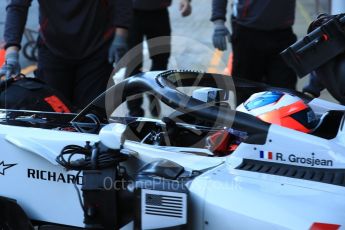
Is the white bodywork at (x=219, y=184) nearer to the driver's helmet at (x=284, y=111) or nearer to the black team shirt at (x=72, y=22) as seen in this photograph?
the driver's helmet at (x=284, y=111)

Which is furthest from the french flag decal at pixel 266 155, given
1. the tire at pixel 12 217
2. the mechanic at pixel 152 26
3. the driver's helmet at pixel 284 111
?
the mechanic at pixel 152 26

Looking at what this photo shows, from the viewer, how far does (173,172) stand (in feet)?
6.96

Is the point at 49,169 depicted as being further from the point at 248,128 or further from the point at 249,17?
the point at 249,17

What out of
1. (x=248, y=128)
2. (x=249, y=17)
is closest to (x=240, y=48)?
(x=249, y=17)

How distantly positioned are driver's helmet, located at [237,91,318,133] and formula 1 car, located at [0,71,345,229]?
8 centimetres

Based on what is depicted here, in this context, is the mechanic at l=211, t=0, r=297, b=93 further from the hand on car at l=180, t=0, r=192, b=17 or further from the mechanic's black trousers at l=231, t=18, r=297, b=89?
the hand on car at l=180, t=0, r=192, b=17

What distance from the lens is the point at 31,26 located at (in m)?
8.67

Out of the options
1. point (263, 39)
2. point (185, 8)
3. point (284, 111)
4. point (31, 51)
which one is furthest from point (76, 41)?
point (31, 51)

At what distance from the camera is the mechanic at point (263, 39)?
4227 mm

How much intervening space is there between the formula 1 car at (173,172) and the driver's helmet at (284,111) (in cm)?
8

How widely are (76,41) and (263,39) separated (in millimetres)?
1407

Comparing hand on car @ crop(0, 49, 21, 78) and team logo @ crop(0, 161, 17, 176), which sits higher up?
hand on car @ crop(0, 49, 21, 78)

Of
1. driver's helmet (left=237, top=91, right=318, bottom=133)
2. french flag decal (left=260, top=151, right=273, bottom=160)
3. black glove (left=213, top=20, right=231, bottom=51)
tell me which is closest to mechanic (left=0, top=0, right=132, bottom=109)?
black glove (left=213, top=20, right=231, bottom=51)

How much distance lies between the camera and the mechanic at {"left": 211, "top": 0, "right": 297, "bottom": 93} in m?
4.23
